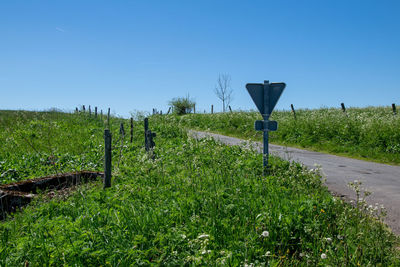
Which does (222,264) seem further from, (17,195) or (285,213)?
(17,195)

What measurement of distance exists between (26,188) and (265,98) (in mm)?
6258

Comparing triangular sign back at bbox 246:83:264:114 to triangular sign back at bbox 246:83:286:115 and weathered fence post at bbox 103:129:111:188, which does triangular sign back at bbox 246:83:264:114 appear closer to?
triangular sign back at bbox 246:83:286:115

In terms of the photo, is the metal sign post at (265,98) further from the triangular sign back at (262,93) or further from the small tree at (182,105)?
the small tree at (182,105)

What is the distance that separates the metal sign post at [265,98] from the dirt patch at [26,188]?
4437 millimetres

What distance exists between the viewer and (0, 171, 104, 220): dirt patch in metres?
6.43

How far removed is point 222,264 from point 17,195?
5379 mm

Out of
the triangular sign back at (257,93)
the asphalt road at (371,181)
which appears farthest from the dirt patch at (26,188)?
the triangular sign back at (257,93)

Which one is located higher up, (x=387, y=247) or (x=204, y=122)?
(x=204, y=122)

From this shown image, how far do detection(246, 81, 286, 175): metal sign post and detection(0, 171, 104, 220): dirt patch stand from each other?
14.6 feet

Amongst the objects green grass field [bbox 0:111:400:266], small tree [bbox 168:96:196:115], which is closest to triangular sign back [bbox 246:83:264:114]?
green grass field [bbox 0:111:400:266]

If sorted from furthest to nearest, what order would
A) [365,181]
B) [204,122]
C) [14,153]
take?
1. [204,122]
2. [14,153]
3. [365,181]

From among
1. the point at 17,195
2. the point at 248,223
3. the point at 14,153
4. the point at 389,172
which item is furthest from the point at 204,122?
the point at 248,223

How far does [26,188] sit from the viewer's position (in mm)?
7414

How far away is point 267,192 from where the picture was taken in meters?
5.41
